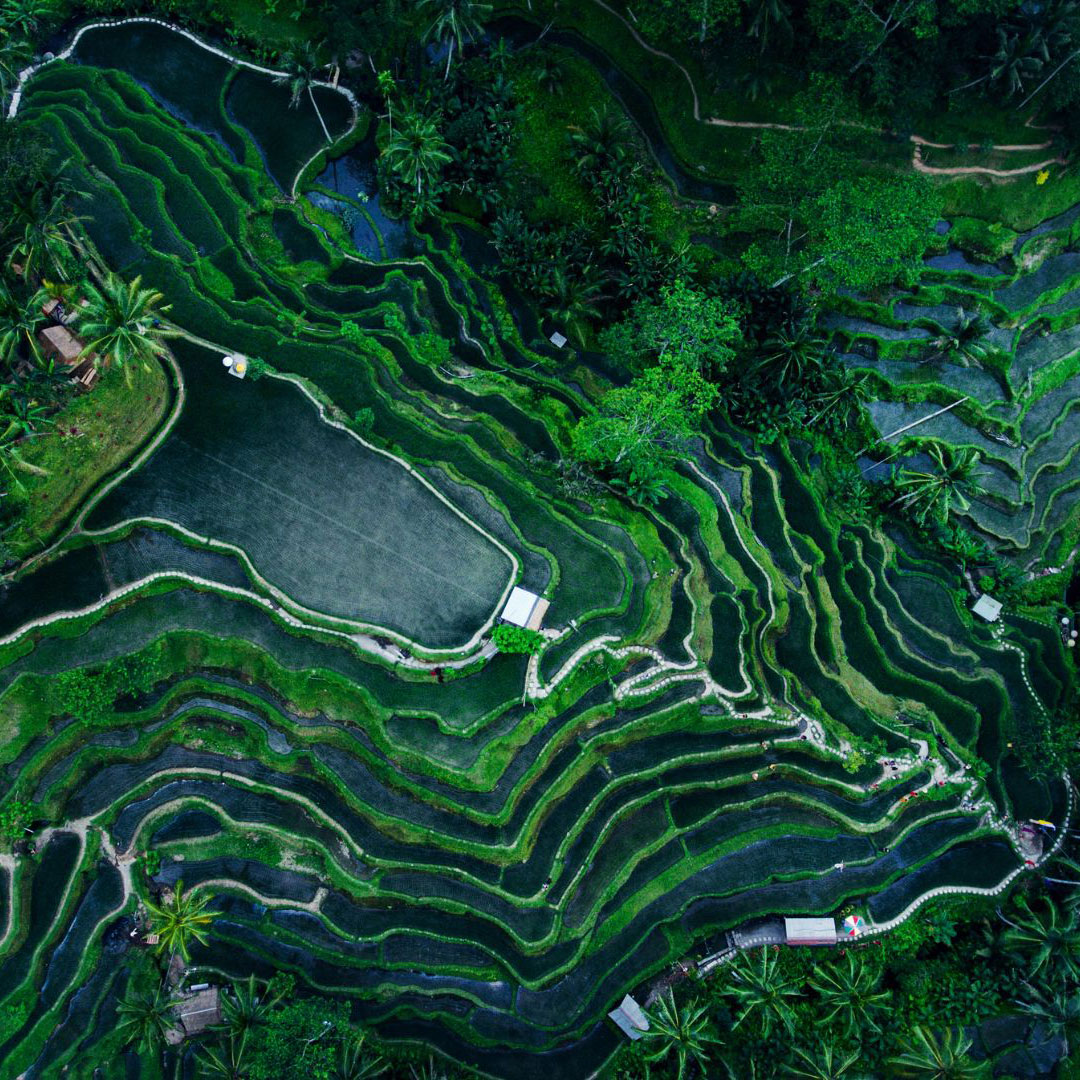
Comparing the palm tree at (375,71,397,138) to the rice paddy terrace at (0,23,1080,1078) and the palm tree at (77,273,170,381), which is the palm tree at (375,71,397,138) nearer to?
the rice paddy terrace at (0,23,1080,1078)

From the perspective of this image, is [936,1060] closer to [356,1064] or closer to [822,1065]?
[822,1065]

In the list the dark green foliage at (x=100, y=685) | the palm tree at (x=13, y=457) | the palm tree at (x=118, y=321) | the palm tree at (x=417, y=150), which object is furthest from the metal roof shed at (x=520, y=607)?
the palm tree at (x=417, y=150)

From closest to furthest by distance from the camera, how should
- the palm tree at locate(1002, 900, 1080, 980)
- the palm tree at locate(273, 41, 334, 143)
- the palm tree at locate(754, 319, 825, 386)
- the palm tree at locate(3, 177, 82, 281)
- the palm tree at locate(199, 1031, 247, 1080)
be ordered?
the palm tree at locate(199, 1031, 247, 1080)
the palm tree at locate(3, 177, 82, 281)
the palm tree at locate(1002, 900, 1080, 980)
the palm tree at locate(273, 41, 334, 143)
the palm tree at locate(754, 319, 825, 386)

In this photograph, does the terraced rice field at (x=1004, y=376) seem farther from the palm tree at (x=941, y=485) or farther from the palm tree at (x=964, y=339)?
the palm tree at (x=941, y=485)

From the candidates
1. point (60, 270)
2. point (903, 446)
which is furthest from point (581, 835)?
point (60, 270)

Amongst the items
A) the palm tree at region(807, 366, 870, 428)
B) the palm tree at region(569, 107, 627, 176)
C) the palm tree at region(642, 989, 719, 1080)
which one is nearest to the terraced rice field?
the palm tree at region(807, 366, 870, 428)

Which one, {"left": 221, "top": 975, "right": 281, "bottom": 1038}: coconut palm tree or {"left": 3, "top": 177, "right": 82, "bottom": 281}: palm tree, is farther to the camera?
{"left": 221, "top": 975, "right": 281, "bottom": 1038}: coconut palm tree

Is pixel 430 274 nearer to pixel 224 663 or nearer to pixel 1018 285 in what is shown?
pixel 224 663
